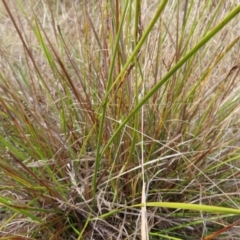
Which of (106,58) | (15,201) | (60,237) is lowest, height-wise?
(60,237)

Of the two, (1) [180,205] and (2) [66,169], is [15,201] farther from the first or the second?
(1) [180,205]

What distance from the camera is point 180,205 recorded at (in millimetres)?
381

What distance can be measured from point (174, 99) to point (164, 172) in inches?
5.8

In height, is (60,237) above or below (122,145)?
below

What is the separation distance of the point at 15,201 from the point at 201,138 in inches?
14.7

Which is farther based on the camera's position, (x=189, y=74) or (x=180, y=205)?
(x=189, y=74)

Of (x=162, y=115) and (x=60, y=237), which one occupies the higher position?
(x=162, y=115)

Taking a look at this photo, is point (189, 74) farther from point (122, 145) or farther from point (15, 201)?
point (15, 201)

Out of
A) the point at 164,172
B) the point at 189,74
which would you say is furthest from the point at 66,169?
the point at 189,74

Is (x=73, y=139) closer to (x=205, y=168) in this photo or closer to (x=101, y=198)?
(x=101, y=198)

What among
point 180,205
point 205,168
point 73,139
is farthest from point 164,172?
point 180,205

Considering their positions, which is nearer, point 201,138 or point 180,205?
point 180,205

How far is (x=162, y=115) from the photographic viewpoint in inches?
29.8

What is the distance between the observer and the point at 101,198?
2.46 ft
